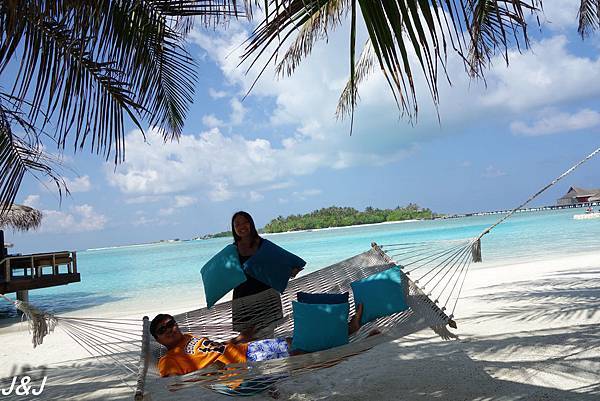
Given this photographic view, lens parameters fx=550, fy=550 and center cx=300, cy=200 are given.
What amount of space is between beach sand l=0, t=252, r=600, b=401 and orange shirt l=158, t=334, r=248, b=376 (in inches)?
4.0

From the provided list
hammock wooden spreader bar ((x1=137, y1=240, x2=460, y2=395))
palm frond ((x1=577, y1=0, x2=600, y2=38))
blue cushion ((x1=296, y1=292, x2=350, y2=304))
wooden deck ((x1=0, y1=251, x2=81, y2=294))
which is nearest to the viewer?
hammock wooden spreader bar ((x1=137, y1=240, x2=460, y2=395))

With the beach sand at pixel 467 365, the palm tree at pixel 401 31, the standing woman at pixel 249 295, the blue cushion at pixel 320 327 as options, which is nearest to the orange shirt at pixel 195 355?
the beach sand at pixel 467 365

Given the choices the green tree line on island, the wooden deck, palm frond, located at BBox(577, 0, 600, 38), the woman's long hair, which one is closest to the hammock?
the woman's long hair

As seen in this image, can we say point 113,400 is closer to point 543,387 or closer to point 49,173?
point 49,173

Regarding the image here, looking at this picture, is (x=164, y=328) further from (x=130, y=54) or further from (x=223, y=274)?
(x=130, y=54)

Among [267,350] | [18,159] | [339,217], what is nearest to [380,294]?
[267,350]

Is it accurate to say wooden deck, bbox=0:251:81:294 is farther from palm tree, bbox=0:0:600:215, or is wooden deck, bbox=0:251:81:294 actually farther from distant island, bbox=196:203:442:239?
distant island, bbox=196:203:442:239

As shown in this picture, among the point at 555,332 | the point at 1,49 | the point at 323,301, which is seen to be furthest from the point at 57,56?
the point at 555,332

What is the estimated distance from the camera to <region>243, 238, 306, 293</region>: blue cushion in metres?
2.32

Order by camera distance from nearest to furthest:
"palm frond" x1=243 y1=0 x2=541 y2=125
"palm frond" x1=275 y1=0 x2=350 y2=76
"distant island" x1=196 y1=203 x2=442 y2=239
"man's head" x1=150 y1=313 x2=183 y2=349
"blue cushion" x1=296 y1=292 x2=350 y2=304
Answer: "palm frond" x1=243 y1=0 x2=541 y2=125 → "man's head" x1=150 y1=313 x2=183 y2=349 → "blue cushion" x1=296 y1=292 x2=350 y2=304 → "palm frond" x1=275 y1=0 x2=350 y2=76 → "distant island" x1=196 y1=203 x2=442 y2=239

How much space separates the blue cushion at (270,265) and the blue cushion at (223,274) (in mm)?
56

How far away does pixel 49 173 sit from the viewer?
2.43 metres

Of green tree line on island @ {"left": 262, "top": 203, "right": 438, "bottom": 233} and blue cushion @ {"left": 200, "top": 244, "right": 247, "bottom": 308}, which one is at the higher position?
green tree line on island @ {"left": 262, "top": 203, "right": 438, "bottom": 233}

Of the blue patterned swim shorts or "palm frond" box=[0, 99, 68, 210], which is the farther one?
"palm frond" box=[0, 99, 68, 210]
